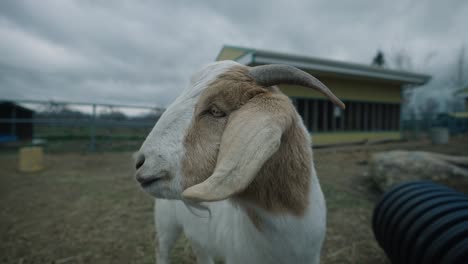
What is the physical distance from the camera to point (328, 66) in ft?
28.9

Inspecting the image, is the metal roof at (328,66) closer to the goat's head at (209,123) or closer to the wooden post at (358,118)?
the wooden post at (358,118)

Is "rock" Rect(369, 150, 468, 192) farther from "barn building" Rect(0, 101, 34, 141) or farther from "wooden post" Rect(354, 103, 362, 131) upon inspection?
"barn building" Rect(0, 101, 34, 141)

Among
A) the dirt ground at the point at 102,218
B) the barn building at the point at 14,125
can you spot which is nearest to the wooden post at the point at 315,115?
the dirt ground at the point at 102,218

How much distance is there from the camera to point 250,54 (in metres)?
7.64

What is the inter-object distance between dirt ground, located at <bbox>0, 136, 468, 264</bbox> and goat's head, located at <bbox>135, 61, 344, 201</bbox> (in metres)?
1.52

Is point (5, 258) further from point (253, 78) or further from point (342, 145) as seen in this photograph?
point (342, 145)

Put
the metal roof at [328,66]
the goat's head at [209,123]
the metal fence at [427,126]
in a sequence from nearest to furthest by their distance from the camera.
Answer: the goat's head at [209,123], the metal roof at [328,66], the metal fence at [427,126]

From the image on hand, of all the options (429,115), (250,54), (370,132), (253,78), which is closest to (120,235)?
(253,78)

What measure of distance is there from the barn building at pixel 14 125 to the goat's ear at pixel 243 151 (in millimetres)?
12155

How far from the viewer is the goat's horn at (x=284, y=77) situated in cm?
109

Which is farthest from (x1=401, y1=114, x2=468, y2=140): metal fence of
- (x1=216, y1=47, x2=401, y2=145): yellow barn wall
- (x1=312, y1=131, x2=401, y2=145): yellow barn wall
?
(x1=216, y1=47, x2=401, y2=145): yellow barn wall

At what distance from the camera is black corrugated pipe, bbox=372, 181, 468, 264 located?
1.54 metres

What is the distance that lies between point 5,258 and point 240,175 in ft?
12.2

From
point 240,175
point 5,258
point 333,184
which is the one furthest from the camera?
point 333,184
